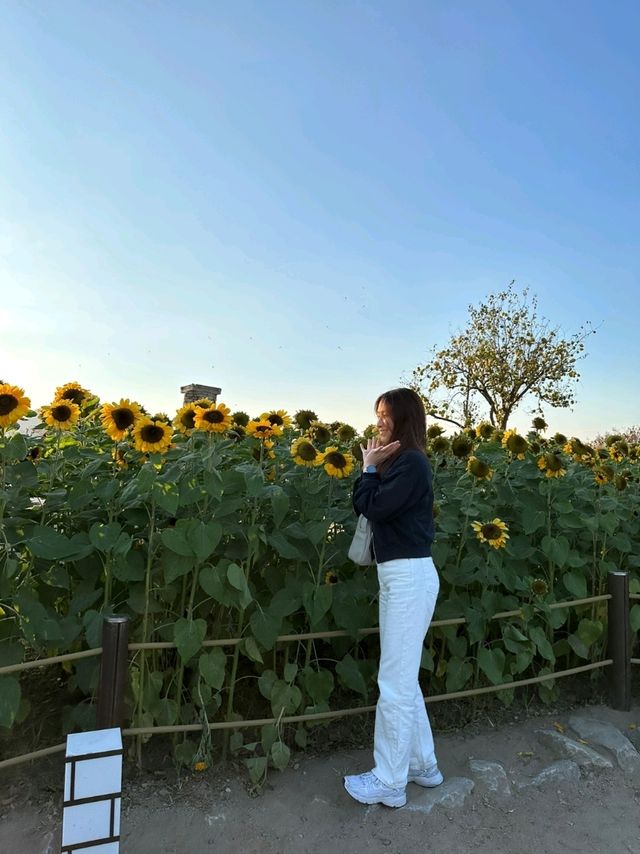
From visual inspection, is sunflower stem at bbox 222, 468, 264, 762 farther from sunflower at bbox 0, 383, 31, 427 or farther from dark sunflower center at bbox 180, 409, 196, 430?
sunflower at bbox 0, 383, 31, 427

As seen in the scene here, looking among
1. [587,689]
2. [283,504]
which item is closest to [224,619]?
[283,504]

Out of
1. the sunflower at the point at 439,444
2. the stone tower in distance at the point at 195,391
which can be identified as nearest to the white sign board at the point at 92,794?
the sunflower at the point at 439,444

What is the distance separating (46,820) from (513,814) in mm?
1831

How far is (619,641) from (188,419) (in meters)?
2.71

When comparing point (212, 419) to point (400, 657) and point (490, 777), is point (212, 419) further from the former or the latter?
point (490, 777)

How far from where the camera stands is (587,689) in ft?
12.8

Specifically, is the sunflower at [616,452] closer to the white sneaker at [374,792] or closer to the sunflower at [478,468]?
the sunflower at [478,468]

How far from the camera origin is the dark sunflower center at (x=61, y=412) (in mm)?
2551

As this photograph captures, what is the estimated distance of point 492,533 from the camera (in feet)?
10.2

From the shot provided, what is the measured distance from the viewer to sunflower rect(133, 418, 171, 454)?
2.48 meters

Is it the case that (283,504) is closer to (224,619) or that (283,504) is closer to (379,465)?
(379,465)

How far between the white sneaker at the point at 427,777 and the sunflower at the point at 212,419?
1.67 m

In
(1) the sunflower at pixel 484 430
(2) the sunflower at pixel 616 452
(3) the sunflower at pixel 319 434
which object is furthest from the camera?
(2) the sunflower at pixel 616 452

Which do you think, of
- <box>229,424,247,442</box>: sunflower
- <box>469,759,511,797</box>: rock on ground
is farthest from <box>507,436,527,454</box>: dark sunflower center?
<box>469,759,511,797</box>: rock on ground
